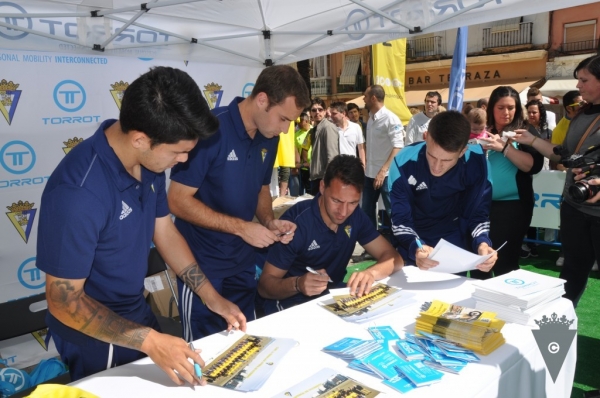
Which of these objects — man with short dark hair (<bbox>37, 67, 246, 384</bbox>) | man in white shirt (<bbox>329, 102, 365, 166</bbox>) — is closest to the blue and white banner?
man in white shirt (<bbox>329, 102, 365, 166</bbox>)

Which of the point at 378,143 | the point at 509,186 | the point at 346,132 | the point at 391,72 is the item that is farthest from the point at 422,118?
the point at 509,186

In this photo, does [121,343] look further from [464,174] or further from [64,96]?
[64,96]

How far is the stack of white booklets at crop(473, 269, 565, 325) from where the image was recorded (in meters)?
1.75

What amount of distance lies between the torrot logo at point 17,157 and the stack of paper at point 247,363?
7.74 ft

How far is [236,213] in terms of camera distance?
Result: 2279mm

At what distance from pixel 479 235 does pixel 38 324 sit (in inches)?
82.5

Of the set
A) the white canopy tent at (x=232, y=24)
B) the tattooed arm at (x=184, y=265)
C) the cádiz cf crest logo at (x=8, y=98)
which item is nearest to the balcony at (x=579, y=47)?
the white canopy tent at (x=232, y=24)

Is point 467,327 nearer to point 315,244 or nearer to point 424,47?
point 315,244

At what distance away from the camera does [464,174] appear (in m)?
2.49

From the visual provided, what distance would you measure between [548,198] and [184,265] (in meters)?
4.41

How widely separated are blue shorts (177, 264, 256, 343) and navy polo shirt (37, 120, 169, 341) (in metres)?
0.49

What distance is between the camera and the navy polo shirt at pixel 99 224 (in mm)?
1283

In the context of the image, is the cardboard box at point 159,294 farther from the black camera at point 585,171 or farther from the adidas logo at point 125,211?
the black camera at point 585,171

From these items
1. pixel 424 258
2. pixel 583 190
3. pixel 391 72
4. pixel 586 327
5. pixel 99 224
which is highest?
pixel 391 72
